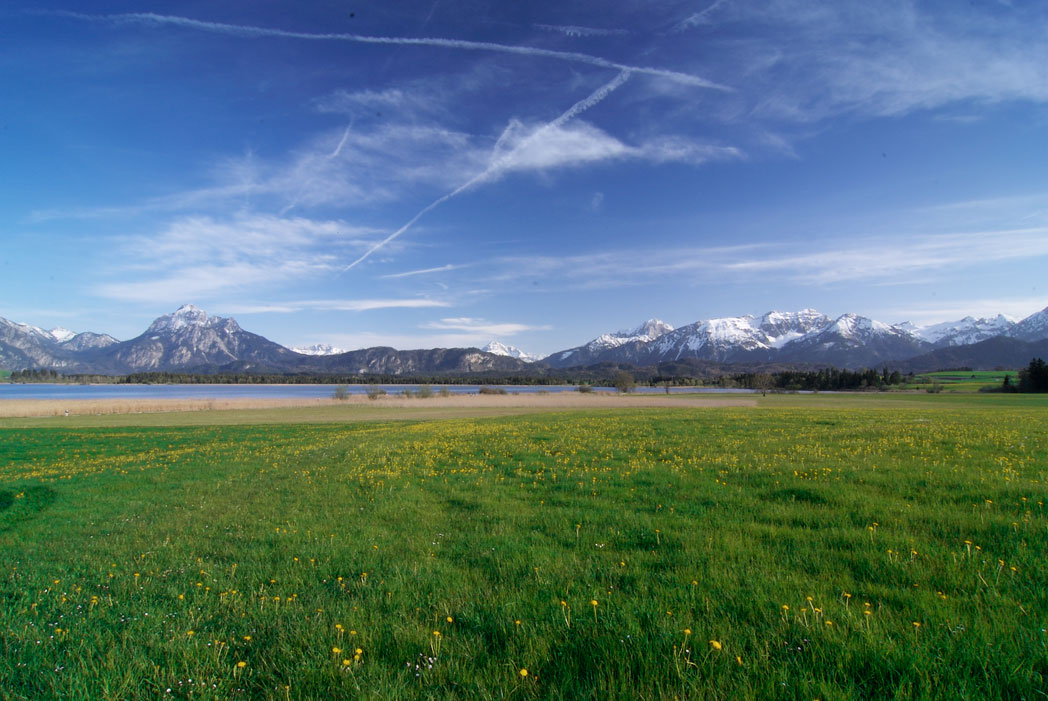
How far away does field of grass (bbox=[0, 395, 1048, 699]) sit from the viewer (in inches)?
164

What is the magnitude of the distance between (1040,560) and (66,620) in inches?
484

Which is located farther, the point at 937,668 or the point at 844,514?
the point at 844,514

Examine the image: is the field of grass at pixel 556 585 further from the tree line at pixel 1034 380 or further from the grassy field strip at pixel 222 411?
the tree line at pixel 1034 380

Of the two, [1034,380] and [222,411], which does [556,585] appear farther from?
[1034,380]

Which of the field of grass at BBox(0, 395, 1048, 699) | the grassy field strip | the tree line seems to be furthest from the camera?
the tree line

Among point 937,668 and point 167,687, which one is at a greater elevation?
point 937,668

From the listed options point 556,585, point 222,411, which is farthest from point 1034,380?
point 222,411

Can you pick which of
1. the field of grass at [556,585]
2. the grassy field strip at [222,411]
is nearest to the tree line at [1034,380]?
the grassy field strip at [222,411]

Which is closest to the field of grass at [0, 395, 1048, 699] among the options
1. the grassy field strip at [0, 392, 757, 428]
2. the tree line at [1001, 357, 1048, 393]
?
the grassy field strip at [0, 392, 757, 428]

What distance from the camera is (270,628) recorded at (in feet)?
17.5

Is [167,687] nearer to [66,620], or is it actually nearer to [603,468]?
[66,620]

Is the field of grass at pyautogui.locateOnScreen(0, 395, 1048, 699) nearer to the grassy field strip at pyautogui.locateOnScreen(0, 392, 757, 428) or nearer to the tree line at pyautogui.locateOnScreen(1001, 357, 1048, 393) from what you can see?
the grassy field strip at pyautogui.locateOnScreen(0, 392, 757, 428)

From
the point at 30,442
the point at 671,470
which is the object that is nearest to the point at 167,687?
the point at 671,470

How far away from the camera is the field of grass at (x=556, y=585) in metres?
4.16
